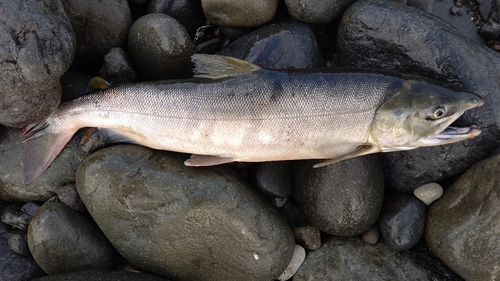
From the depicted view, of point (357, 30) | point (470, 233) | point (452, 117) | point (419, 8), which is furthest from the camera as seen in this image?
point (419, 8)

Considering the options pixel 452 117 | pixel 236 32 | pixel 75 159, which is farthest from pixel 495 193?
pixel 75 159

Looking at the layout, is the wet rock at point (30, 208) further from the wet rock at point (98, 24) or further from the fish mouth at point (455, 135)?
the fish mouth at point (455, 135)

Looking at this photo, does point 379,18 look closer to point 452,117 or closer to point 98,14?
point 452,117

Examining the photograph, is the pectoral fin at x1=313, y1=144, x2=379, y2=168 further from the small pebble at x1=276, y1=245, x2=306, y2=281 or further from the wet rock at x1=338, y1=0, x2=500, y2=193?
the small pebble at x1=276, y1=245, x2=306, y2=281

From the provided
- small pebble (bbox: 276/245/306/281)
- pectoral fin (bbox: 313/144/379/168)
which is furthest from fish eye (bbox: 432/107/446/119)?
small pebble (bbox: 276/245/306/281)

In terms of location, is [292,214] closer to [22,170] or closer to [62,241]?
[62,241]

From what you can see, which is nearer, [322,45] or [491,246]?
[491,246]
